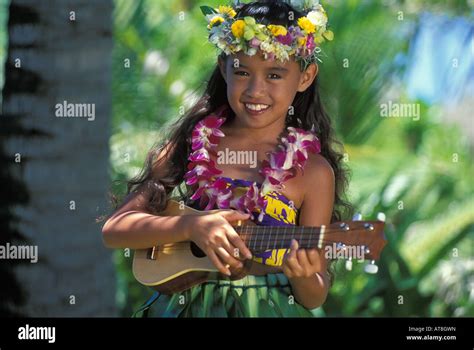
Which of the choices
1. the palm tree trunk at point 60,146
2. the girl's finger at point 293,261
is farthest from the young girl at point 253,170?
the palm tree trunk at point 60,146

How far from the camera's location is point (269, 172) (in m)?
3.75

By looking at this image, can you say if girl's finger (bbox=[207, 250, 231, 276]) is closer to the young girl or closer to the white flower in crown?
the young girl

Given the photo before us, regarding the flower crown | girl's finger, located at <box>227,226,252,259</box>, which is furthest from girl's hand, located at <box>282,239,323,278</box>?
the flower crown

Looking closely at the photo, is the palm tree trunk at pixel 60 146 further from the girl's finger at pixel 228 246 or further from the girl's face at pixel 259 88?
the girl's finger at pixel 228 246

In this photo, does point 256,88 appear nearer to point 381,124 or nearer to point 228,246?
point 228,246

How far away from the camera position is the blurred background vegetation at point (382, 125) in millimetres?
5441

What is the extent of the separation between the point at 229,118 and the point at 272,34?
351 mm

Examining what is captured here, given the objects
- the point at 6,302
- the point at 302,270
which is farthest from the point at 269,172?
Answer: the point at 6,302

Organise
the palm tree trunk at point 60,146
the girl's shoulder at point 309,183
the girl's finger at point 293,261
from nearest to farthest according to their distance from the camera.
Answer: the girl's finger at point 293,261 → the girl's shoulder at point 309,183 → the palm tree trunk at point 60,146

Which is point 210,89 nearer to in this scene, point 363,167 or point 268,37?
point 268,37

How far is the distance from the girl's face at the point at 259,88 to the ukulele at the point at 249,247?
1.18 feet

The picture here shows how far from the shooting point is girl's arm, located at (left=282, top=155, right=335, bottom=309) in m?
3.66

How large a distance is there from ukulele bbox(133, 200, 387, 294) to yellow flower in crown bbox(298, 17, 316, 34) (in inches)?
27.0
